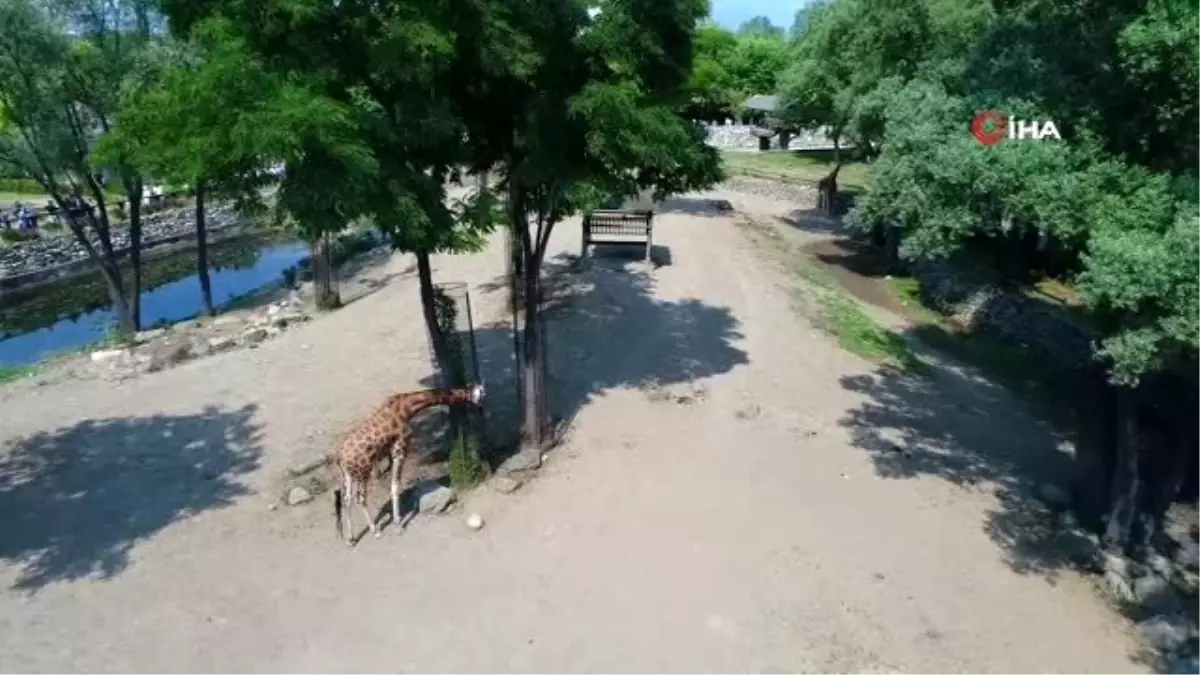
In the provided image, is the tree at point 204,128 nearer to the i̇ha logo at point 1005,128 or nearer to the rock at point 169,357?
the i̇ha logo at point 1005,128

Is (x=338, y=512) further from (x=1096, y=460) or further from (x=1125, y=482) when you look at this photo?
(x=1096, y=460)

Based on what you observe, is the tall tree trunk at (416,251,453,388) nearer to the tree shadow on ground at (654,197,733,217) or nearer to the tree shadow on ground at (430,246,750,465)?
the tree shadow on ground at (430,246,750,465)

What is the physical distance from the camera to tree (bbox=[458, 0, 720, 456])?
9930mm

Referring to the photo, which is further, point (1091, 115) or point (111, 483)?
point (111, 483)

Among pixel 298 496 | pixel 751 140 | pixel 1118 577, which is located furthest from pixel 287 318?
pixel 751 140

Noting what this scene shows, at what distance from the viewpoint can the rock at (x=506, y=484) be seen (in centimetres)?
1127

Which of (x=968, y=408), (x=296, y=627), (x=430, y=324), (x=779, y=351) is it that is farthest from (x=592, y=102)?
(x=968, y=408)

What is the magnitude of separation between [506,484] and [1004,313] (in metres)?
14.5

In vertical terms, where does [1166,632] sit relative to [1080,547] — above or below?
below

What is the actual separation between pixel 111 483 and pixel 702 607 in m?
8.23

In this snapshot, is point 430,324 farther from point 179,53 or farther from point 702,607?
point 179,53

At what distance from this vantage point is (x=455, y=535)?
1036 cm

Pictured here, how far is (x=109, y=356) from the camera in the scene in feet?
54.2

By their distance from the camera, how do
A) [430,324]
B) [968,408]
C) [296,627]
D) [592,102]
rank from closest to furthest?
[296,627] < [592,102] < [430,324] < [968,408]
